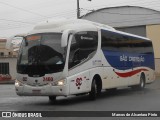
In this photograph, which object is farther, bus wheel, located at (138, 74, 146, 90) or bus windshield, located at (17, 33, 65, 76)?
bus wheel, located at (138, 74, 146, 90)

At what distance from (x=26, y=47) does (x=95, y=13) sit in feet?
135

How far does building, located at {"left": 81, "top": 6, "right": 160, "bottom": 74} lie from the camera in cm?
4969

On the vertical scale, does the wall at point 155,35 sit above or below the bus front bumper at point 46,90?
above

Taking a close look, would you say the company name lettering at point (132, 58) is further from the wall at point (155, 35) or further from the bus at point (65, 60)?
the wall at point (155, 35)

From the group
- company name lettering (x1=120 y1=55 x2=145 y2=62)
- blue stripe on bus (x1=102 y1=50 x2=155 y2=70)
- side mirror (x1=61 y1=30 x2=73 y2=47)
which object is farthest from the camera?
company name lettering (x1=120 y1=55 x2=145 y2=62)

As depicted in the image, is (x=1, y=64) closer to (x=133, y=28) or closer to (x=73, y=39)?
(x=133, y=28)

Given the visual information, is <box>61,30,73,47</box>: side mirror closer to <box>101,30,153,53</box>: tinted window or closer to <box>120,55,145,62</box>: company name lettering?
<box>101,30,153,53</box>: tinted window

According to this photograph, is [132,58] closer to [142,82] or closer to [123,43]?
[123,43]

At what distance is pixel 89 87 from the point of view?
1825cm

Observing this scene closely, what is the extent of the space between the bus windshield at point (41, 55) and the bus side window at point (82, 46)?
0.56 metres

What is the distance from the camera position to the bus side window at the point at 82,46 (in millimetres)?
17281

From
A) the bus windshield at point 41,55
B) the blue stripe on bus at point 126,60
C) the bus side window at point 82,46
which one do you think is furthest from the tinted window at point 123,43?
the bus windshield at point 41,55

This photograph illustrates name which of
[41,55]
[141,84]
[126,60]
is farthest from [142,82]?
[41,55]

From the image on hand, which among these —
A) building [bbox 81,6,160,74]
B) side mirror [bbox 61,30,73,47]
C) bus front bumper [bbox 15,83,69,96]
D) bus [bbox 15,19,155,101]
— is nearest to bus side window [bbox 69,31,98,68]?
bus [bbox 15,19,155,101]
